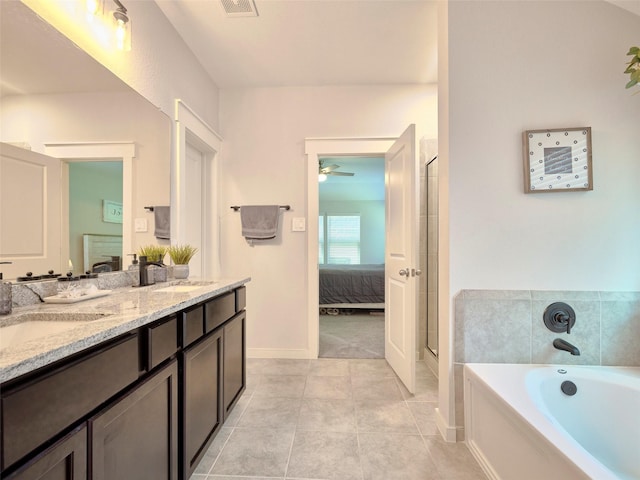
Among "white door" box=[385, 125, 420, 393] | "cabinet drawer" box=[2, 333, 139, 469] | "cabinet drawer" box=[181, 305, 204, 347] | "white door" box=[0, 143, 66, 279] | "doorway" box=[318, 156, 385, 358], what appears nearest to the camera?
"cabinet drawer" box=[2, 333, 139, 469]

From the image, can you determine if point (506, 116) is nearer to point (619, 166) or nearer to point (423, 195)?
point (619, 166)

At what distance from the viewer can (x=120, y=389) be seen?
843mm

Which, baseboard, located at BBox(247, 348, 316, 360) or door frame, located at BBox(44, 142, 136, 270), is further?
baseboard, located at BBox(247, 348, 316, 360)

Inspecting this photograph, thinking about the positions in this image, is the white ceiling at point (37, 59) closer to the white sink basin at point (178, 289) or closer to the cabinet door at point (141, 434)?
the white sink basin at point (178, 289)

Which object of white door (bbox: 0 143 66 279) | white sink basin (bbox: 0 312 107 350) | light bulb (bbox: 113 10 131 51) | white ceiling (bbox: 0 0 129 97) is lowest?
white sink basin (bbox: 0 312 107 350)

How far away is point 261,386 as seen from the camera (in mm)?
2166

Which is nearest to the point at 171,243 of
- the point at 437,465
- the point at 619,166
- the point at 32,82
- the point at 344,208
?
the point at 32,82

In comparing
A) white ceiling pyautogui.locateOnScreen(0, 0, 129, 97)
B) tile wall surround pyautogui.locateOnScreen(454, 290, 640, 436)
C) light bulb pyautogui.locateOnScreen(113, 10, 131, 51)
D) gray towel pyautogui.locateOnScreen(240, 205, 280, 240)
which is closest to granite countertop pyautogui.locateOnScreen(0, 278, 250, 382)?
white ceiling pyautogui.locateOnScreen(0, 0, 129, 97)

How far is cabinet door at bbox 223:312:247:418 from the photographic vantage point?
1.59 m

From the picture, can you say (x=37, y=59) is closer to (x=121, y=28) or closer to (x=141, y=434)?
(x=121, y=28)

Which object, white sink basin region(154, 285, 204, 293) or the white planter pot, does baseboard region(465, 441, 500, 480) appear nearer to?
white sink basin region(154, 285, 204, 293)

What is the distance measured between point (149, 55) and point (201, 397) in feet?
6.52

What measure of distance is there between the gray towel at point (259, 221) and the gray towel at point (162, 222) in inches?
31.8

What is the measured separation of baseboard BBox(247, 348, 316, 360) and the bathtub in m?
1.51
